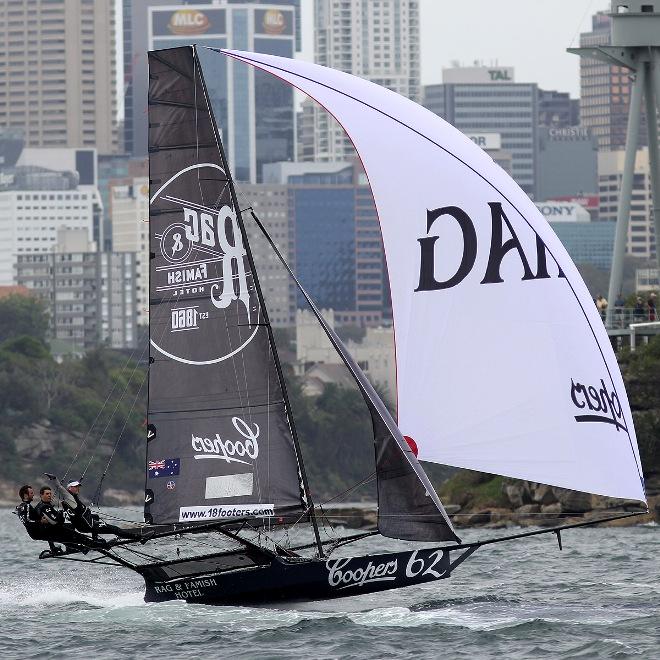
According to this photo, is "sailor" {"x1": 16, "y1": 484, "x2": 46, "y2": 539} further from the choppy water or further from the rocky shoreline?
the rocky shoreline

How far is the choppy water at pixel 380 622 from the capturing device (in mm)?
24391

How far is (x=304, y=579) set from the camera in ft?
86.0

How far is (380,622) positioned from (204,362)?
3.91 meters

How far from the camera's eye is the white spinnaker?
24.5m

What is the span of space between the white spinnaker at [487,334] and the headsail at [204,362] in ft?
8.11

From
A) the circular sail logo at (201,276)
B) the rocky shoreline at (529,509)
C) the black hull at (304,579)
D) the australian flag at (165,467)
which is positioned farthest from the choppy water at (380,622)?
the rocky shoreline at (529,509)

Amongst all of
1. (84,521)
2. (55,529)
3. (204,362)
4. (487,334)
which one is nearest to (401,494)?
(487,334)

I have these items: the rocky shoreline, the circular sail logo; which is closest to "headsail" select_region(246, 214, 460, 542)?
the circular sail logo

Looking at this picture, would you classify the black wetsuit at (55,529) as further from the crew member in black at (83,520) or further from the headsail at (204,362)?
the headsail at (204,362)

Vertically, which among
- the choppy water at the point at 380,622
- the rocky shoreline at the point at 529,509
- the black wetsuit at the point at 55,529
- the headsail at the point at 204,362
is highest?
the headsail at the point at 204,362

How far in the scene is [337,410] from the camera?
120312mm

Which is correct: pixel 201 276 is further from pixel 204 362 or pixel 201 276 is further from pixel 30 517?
pixel 30 517

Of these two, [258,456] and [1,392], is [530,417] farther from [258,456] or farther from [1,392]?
[1,392]

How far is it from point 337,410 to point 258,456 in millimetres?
93791
